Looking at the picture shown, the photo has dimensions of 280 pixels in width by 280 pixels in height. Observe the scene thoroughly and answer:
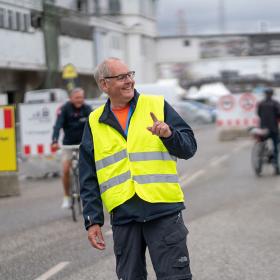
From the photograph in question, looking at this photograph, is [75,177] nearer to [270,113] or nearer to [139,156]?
[270,113]

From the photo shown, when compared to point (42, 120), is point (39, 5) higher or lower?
higher

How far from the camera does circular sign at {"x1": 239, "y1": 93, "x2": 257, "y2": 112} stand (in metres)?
30.5

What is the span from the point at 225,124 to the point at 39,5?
66.7 feet

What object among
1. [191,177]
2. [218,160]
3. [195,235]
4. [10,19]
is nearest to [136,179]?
[195,235]

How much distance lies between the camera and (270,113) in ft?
53.0

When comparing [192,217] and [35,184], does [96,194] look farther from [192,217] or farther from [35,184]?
[35,184]

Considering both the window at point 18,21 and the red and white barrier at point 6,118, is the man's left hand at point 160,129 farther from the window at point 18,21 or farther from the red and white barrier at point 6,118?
the window at point 18,21

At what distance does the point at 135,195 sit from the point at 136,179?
10 cm

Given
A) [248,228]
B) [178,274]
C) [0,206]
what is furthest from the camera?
[0,206]

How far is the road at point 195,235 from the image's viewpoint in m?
7.41

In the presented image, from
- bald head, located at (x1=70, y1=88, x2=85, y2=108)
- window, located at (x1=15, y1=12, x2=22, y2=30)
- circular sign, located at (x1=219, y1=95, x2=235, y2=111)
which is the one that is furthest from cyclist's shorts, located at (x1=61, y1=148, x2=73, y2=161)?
window, located at (x1=15, y1=12, x2=22, y2=30)

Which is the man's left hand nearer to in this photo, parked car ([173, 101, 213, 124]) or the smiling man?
the smiling man

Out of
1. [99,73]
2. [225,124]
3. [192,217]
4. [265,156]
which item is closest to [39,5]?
[225,124]

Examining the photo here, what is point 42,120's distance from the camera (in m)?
19.1
